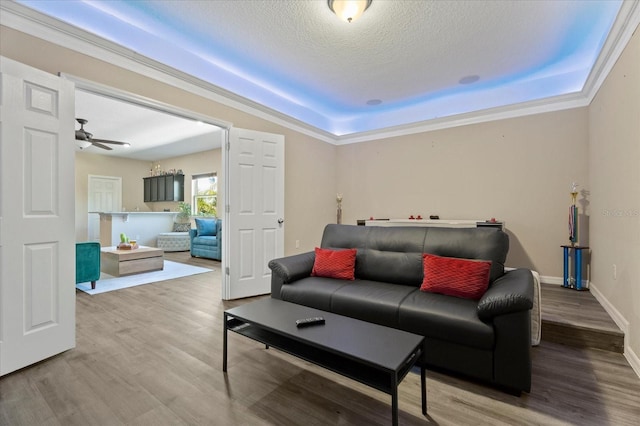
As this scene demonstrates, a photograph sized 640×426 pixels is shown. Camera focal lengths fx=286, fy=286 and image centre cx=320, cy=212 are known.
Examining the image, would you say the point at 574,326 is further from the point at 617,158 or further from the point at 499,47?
the point at 499,47

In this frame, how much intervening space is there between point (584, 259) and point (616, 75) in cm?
211

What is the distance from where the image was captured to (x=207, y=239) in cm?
642

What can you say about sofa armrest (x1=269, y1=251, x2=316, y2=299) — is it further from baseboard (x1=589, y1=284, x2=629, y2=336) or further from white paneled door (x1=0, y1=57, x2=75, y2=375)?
baseboard (x1=589, y1=284, x2=629, y2=336)

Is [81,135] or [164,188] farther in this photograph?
[164,188]

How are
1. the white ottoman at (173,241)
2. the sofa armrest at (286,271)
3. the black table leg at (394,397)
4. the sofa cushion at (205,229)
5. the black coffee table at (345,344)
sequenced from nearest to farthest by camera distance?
the black table leg at (394,397) → the black coffee table at (345,344) → the sofa armrest at (286,271) → the sofa cushion at (205,229) → the white ottoman at (173,241)

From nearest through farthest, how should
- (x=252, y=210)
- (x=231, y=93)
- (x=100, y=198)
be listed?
(x=231, y=93), (x=252, y=210), (x=100, y=198)

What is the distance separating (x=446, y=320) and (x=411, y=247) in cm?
97

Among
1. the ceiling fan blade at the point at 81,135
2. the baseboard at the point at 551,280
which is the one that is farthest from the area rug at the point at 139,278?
the baseboard at the point at 551,280

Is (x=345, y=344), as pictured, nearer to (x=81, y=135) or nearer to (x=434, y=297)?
(x=434, y=297)

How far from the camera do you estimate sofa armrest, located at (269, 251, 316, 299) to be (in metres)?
2.75

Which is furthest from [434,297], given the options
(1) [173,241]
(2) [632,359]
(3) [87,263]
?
(1) [173,241]

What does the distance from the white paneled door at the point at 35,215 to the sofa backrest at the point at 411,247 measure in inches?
95.7

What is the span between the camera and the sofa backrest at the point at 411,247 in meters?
2.42

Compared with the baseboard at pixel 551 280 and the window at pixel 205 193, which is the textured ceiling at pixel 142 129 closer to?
the window at pixel 205 193
